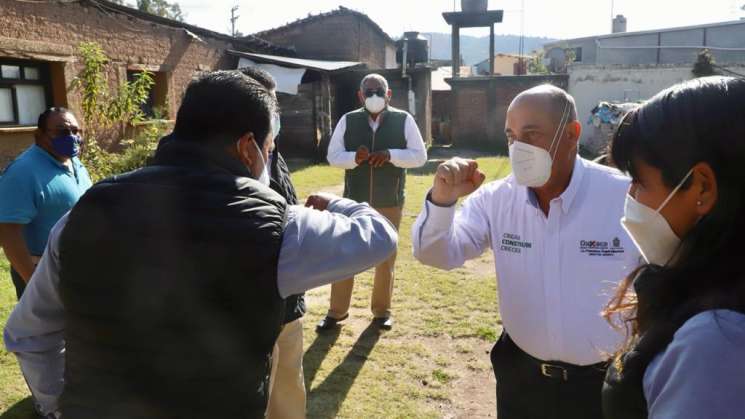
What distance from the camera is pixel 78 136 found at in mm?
3484

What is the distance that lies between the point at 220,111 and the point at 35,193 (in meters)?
2.12

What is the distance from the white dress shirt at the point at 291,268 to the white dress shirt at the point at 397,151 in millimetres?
3085

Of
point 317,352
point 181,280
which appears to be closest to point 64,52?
point 317,352

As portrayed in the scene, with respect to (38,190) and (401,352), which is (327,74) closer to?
(401,352)

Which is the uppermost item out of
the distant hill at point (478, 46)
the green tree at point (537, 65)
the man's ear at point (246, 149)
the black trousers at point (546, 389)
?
the distant hill at point (478, 46)

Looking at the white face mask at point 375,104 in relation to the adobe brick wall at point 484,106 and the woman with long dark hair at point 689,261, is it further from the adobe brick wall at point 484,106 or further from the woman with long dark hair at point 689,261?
the adobe brick wall at point 484,106

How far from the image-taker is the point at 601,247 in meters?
2.17

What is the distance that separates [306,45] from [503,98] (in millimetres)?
7681

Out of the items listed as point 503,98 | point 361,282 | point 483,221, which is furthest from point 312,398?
point 503,98

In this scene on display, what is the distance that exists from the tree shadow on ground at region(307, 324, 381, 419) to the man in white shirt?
168cm

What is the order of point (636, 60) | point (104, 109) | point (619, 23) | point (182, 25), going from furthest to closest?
point (619, 23) < point (636, 60) < point (182, 25) < point (104, 109)

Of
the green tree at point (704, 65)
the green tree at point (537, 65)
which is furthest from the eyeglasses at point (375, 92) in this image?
the green tree at point (537, 65)

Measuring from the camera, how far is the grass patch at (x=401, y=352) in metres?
3.76

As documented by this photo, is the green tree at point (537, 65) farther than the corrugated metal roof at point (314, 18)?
Yes
